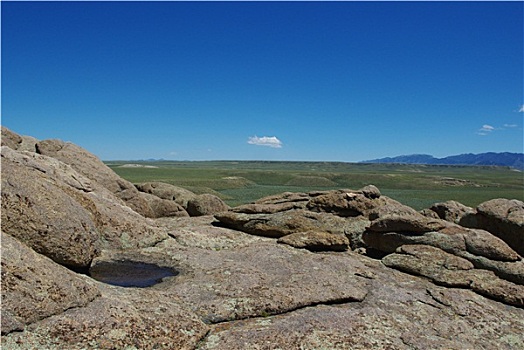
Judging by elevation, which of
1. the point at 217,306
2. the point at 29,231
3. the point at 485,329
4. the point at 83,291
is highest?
the point at 29,231

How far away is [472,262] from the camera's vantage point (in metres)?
20.1

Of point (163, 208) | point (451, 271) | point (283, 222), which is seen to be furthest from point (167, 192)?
point (451, 271)

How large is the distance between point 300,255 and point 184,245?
19.6 ft

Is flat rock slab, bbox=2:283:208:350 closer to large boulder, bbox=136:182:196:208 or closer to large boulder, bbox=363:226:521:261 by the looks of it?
large boulder, bbox=363:226:521:261

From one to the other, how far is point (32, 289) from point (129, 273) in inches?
225

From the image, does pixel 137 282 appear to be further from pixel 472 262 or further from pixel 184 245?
pixel 472 262

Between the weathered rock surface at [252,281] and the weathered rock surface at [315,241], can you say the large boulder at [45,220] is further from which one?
the weathered rock surface at [315,241]

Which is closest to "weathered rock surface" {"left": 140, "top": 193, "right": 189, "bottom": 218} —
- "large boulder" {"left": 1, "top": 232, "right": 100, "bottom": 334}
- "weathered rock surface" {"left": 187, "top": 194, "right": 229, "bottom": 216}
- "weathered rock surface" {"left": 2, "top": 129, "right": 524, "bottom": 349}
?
"weathered rock surface" {"left": 187, "top": 194, "right": 229, "bottom": 216}

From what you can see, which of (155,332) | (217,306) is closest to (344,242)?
(217,306)

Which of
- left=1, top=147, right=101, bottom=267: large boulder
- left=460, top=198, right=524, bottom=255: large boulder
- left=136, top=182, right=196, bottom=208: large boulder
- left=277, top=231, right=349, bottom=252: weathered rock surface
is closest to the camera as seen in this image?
left=1, top=147, right=101, bottom=267: large boulder

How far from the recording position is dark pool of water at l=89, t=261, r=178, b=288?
14391mm

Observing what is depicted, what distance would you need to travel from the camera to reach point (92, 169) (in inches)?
1323

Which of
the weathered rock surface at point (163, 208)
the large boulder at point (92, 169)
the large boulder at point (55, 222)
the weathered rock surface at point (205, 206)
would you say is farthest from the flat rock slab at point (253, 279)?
the weathered rock surface at point (163, 208)

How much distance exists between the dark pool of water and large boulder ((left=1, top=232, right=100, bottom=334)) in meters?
2.95
